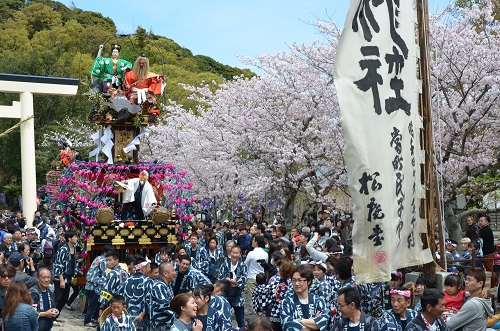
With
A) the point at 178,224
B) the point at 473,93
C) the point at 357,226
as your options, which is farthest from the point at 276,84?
the point at 357,226

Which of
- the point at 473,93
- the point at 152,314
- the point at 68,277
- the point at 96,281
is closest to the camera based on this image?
the point at 152,314

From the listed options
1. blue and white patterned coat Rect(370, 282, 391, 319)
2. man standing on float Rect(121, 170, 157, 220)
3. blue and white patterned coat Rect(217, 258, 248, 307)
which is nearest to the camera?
blue and white patterned coat Rect(370, 282, 391, 319)

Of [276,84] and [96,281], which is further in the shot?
[276,84]

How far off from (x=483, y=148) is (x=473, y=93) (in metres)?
1.46

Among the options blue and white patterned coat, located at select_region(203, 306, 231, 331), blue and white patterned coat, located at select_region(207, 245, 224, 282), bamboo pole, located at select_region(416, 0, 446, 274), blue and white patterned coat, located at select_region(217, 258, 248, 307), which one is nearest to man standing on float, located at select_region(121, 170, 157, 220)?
blue and white patterned coat, located at select_region(207, 245, 224, 282)

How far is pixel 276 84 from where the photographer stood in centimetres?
2356

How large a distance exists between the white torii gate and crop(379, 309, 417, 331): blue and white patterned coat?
2368 cm

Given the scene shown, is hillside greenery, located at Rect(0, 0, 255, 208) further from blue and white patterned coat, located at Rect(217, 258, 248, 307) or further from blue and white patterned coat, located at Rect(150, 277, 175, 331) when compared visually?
blue and white patterned coat, located at Rect(150, 277, 175, 331)

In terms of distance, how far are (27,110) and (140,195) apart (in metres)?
14.8

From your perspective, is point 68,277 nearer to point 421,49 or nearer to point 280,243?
point 280,243

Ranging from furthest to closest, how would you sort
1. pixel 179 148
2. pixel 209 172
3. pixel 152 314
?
pixel 179 148 → pixel 209 172 → pixel 152 314

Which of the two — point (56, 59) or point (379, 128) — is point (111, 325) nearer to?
point (379, 128)

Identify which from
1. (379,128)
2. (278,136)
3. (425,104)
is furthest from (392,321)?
(278,136)

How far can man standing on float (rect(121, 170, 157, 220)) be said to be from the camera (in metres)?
15.6
